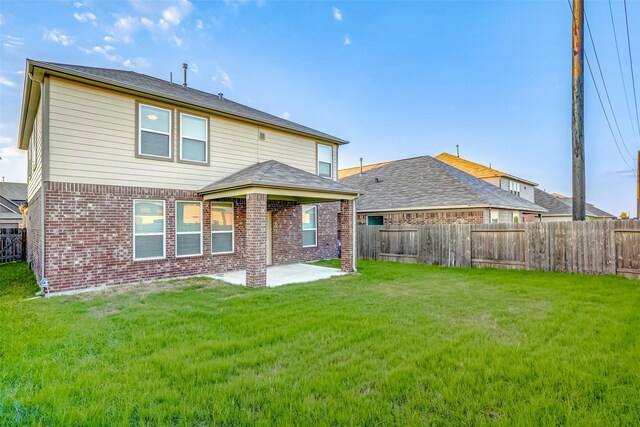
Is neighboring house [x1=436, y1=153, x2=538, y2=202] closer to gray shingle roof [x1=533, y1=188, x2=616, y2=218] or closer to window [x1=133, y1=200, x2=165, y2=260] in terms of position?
gray shingle roof [x1=533, y1=188, x2=616, y2=218]

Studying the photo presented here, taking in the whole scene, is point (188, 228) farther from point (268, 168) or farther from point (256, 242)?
point (268, 168)

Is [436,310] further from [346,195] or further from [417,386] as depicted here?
[346,195]

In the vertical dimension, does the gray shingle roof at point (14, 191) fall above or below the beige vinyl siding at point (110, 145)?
above

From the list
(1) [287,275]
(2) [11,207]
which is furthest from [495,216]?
(2) [11,207]

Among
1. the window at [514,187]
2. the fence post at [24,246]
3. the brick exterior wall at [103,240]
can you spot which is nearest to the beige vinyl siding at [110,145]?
the brick exterior wall at [103,240]

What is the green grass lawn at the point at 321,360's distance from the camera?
8.94 feet

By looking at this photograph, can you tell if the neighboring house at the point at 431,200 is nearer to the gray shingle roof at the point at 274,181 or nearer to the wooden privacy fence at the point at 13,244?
the gray shingle roof at the point at 274,181

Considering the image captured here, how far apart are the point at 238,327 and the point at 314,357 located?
1635 mm

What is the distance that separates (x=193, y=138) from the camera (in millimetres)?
9875

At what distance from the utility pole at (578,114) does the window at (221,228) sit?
1068cm

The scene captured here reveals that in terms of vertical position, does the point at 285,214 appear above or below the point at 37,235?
above

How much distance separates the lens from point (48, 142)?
298 inches

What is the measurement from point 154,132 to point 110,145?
45.9 inches

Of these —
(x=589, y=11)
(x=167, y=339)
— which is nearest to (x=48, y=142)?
(x=167, y=339)
